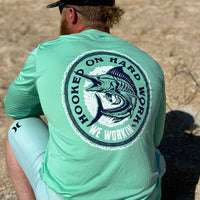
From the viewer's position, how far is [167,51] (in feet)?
11.8

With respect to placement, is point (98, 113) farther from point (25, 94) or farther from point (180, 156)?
point (180, 156)

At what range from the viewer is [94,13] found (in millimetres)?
1690

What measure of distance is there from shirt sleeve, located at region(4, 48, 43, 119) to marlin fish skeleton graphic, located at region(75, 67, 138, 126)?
10.8 inches

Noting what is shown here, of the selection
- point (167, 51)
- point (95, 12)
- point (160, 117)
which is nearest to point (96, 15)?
point (95, 12)

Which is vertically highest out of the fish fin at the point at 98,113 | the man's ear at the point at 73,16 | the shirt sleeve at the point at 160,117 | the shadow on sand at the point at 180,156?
the man's ear at the point at 73,16

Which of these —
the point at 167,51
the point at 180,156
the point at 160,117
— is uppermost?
the point at 160,117

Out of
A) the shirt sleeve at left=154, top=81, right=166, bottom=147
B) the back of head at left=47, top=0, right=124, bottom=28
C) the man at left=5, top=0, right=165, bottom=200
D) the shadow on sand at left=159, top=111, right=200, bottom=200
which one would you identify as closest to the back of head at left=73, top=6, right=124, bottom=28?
the back of head at left=47, top=0, right=124, bottom=28

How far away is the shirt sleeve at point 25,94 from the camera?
5.06 ft

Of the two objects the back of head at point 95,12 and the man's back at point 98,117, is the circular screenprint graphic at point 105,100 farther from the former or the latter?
the back of head at point 95,12

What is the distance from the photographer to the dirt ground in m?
2.31

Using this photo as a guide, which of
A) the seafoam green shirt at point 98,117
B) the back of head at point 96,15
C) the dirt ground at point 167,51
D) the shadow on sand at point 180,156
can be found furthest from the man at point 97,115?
the dirt ground at point 167,51

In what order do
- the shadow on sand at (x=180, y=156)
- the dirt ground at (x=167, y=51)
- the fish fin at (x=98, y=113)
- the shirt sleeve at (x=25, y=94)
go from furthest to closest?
the dirt ground at (x=167, y=51), the shadow on sand at (x=180, y=156), the shirt sleeve at (x=25, y=94), the fish fin at (x=98, y=113)

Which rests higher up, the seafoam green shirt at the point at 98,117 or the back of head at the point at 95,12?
the back of head at the point at 95,12

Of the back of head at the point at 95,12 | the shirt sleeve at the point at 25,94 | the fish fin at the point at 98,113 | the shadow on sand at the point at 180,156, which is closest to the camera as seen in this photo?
the fish fin at the point at 98,113
